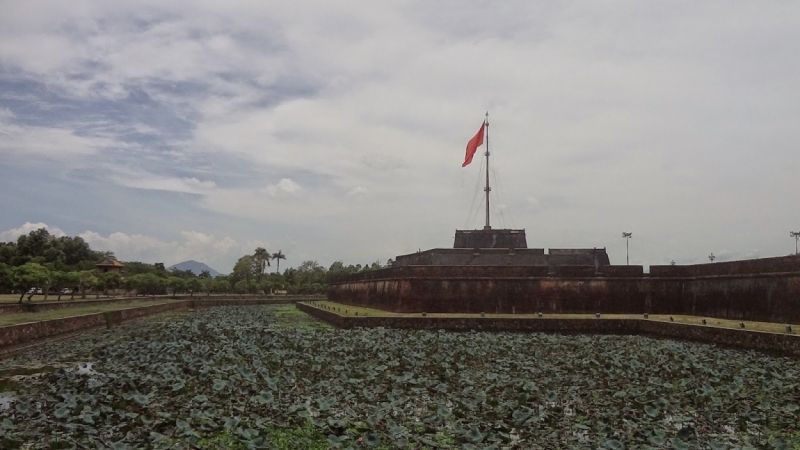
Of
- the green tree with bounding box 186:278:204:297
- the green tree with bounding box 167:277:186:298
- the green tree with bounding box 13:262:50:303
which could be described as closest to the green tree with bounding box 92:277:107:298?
the green tree with bounding box 13:262:50:303

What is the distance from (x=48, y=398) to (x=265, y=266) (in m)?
67.1

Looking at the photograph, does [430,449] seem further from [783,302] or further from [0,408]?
[783,302]

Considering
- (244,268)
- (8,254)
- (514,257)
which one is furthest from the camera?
(244,268)

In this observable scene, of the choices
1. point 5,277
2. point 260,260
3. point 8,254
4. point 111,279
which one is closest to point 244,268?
point 260,260

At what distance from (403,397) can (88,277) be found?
29266 mm

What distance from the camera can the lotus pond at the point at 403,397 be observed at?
5.52m

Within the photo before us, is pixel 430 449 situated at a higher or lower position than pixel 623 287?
lower

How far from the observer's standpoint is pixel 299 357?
10.6 metres

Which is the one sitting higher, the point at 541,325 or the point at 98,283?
the point at 98,283

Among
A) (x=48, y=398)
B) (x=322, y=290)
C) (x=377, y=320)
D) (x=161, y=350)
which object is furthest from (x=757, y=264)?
(x=322, y=290)

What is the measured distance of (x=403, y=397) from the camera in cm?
718

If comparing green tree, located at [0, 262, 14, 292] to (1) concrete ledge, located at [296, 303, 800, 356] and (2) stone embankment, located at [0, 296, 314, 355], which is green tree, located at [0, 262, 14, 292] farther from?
(1) concrete ledge, located at [296, 303, 800, 356]

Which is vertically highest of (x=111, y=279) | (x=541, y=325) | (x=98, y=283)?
(x=111, y=279)

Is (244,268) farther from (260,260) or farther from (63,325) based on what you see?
(63,325)
